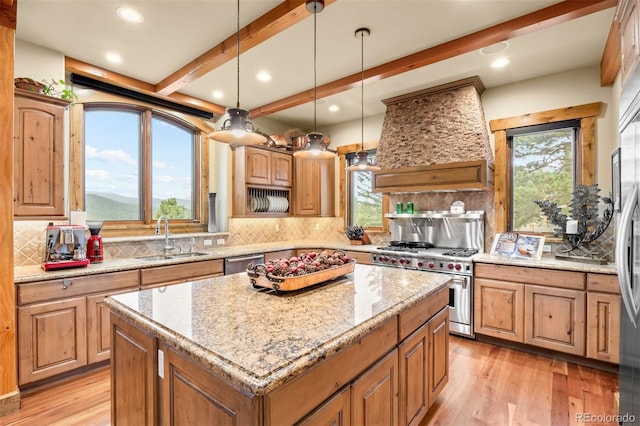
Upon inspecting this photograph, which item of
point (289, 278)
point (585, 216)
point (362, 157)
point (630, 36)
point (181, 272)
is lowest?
point (181, 272)

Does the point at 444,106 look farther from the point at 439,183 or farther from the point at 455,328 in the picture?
the point at 455,328

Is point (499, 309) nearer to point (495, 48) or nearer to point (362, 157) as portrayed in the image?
point (362, 157)

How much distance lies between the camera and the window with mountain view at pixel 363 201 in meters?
5.12

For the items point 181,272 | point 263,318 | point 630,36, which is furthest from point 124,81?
point 630,36

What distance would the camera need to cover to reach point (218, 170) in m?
4.70

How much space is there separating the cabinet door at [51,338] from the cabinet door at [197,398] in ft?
6.17

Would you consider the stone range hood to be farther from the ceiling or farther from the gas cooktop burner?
the gas cooktop burner

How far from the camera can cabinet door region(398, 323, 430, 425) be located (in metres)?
1.72

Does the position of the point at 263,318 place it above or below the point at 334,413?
above

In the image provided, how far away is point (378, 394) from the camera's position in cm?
151

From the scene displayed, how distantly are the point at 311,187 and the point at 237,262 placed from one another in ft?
6.20

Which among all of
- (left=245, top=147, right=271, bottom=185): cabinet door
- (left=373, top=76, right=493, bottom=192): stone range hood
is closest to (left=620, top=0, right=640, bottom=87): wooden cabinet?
(left=373, top=76, right=493, bottom=192): stone range hood

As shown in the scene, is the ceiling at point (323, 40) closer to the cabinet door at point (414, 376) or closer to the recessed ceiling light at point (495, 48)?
the recessed ceiling light at point (495, 48)

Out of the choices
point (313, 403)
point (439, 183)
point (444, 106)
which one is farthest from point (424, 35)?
point (313, 403)
